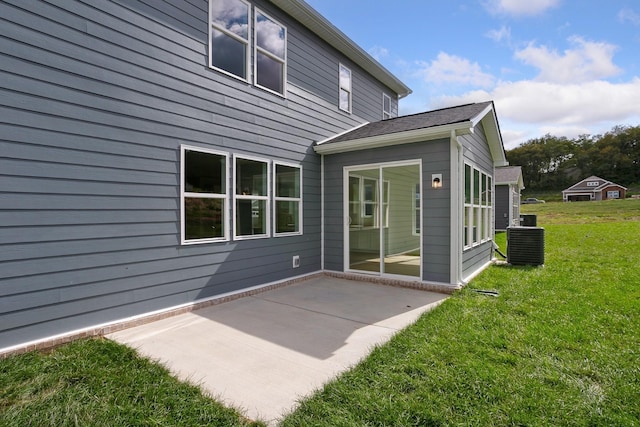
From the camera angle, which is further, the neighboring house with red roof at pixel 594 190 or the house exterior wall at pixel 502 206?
the neighboring house with red roof at pixel 594 190

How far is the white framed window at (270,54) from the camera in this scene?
534 centimetres

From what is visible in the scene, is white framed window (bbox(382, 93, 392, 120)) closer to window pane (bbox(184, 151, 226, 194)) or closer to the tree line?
window pane (bbox(184, 151, 226, 194))

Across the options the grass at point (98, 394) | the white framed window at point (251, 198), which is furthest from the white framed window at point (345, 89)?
the grass at point (98, 394)

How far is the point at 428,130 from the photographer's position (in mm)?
5168

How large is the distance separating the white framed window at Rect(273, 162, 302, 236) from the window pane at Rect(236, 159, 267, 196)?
25 cm

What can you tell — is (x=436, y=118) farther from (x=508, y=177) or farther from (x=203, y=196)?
(x=508, y=177)

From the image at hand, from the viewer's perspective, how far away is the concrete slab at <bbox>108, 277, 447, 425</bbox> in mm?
2443

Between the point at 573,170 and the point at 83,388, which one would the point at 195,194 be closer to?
the point at 83,388

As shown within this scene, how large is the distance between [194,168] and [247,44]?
7.68ft

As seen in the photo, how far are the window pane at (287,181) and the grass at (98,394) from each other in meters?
3.54

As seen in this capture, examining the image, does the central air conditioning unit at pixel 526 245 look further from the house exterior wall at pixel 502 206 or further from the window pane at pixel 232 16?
the house exterior wall at pixel 502 206

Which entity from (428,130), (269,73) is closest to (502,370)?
(428,130)

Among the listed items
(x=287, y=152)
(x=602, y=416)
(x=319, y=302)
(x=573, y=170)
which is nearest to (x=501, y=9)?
(x=287, y=152)

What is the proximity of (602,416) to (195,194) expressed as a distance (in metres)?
4.50
